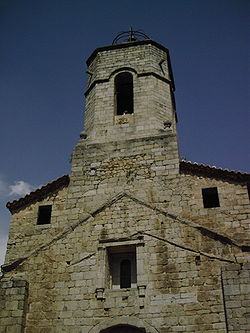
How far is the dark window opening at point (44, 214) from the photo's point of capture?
1227 cm

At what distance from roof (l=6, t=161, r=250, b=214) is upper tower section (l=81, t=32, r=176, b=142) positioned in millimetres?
1696

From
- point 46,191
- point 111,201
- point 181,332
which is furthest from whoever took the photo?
point 46,191

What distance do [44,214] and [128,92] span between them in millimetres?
5592

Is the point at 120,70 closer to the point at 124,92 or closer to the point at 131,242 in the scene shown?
the point at 124,92

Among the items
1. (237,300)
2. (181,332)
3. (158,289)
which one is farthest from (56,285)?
(237,300)

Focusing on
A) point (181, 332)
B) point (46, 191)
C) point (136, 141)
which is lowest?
point (181, 332)

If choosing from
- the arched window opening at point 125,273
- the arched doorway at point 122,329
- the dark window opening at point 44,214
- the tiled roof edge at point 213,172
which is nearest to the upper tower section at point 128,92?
the tiled roof edge at point 213,172

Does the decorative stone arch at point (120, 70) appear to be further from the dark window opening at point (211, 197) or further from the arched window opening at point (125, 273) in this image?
the arched window opening at point (125, 273)

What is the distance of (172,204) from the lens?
11297 mm

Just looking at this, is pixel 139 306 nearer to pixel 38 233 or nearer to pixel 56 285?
pixel 56 285

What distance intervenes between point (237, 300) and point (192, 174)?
3685 millimetres

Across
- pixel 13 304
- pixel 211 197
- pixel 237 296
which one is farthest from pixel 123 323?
pixel 211 197

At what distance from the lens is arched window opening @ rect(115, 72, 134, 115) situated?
15.0 meters

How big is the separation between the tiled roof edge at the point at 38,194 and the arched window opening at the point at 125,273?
3.04m
